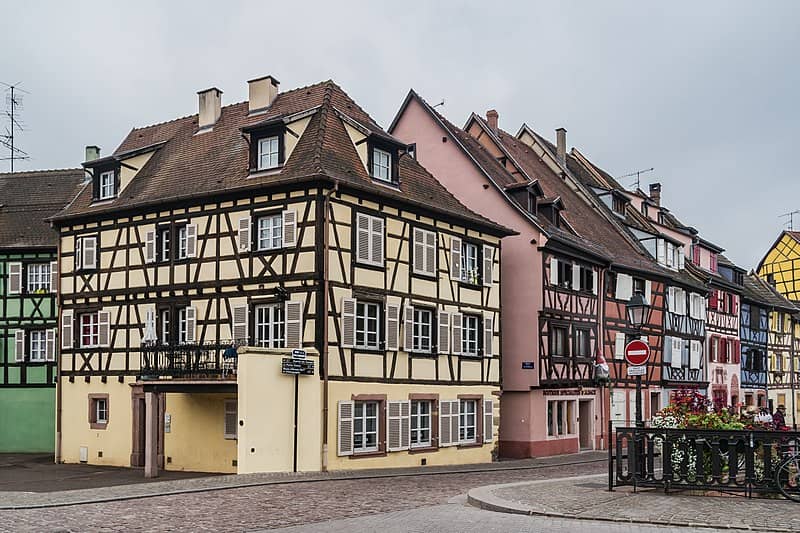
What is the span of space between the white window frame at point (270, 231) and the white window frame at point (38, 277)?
15245 millimetres

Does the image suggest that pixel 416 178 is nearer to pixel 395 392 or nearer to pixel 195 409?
pixel 395 392

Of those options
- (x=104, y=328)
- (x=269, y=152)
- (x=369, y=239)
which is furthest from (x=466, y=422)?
(x=104, y=328)

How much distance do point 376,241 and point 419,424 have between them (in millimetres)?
5848

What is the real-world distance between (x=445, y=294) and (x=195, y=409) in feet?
27.8

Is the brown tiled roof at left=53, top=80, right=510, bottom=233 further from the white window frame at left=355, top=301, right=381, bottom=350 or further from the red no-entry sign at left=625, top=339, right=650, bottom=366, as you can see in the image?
the red no-entry sign at left=625, top=339, right=650, bottom=366

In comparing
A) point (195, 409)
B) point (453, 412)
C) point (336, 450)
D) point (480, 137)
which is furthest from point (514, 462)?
point (480, 137)

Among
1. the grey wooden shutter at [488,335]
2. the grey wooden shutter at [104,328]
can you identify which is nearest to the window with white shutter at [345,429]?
the grey wooden shutter at [488,335]

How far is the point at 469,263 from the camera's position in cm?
3456

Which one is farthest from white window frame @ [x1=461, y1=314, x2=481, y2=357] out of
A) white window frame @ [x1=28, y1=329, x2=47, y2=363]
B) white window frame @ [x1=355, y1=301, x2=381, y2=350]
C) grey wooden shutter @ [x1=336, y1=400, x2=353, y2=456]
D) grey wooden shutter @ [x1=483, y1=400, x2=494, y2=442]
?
white window frame @ [x1=28, y1=329, x2=47, y2=363]

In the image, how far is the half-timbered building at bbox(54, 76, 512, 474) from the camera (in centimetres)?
2781

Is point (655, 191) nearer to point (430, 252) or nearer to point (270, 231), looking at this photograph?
point (430, 252)

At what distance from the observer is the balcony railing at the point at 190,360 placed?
91.8ft

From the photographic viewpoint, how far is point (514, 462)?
34281 millimetres

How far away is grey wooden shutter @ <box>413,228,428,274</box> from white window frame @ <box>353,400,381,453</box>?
441cm
